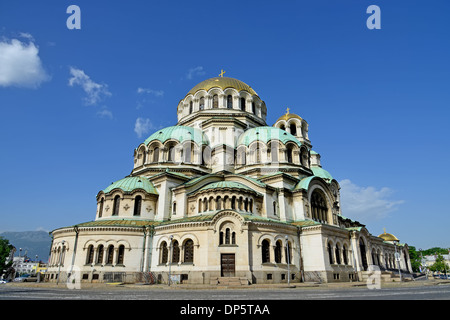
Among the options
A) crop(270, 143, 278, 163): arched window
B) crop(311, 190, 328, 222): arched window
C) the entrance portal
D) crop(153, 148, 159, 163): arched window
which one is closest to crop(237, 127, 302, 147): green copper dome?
crop(270, 143, 278, 163): arched window

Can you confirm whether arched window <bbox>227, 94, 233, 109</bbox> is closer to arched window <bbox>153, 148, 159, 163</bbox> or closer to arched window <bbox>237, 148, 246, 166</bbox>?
arched window <bbox>237, 148, 246, 166</bbox>

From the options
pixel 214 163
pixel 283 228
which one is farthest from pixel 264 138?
pixel 283 228

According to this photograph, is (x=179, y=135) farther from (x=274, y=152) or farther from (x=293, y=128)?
(x=293, y=128)

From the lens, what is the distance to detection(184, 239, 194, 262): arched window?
83.9 ft

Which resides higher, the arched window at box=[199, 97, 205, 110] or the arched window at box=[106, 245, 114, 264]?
the arched window at box=[199, 97, 205, 110]

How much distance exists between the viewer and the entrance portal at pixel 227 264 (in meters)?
24.0

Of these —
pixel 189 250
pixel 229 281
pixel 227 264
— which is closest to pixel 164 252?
pixel 189 250

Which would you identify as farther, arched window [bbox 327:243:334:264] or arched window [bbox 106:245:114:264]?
arched window [bbox 327:243:334:264]

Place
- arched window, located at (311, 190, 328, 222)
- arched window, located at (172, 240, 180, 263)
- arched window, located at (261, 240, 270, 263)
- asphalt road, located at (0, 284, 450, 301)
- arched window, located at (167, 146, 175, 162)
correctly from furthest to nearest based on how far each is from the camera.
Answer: arched window, located at (167, 146, 175, 162), arched window, located at (311, 190, 328, 222), arched window, located at (172, 240, 180, 263), arched window, located at (261, 240, 270, 263), asphalt road, located at (0, 284, 450, 301)

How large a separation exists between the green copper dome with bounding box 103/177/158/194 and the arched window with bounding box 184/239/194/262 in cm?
779

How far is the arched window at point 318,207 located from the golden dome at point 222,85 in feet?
59.2

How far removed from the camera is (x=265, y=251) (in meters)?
26.1

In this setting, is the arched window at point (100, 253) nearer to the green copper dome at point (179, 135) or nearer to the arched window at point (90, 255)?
the arched window at point (90, 255)

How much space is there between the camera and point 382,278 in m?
30.9
